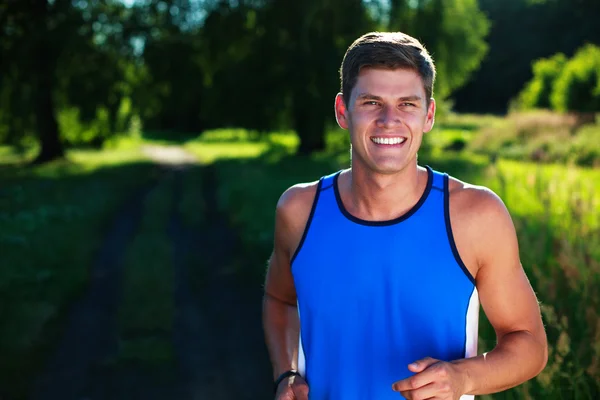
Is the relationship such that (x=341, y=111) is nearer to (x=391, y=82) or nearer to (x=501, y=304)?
(x=391, y=82)

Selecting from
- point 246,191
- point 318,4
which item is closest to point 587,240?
point 246,191

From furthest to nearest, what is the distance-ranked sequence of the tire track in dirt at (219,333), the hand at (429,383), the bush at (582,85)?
the bush at (582,85)
the tire track in dirt at (219,333)
the hand at (429,383)

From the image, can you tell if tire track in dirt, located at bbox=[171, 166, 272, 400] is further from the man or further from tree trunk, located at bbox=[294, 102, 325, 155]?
tree trunk, located at bbox=[294, 102, 325, 155]

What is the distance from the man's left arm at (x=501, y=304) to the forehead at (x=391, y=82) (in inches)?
13.9

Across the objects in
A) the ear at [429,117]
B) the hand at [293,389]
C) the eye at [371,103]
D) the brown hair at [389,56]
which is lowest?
the hand at [293,389]

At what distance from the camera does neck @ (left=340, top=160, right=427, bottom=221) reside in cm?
220

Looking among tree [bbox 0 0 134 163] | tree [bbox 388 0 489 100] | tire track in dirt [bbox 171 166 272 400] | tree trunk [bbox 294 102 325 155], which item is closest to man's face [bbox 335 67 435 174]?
tire track in dirt [bbox 171 166 272 400]

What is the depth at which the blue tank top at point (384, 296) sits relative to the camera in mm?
2113

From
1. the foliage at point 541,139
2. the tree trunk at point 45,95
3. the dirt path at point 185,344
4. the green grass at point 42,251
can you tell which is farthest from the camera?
the tree trunk at point 45,95

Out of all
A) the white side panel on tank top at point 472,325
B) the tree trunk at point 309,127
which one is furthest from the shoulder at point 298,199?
the tree trunk at point 309,127

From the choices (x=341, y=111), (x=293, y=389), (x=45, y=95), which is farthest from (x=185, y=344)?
(x=45, y=95)

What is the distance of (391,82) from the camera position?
2143 millimetres

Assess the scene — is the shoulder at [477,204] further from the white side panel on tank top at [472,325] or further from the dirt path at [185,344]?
the dirt path at [185,344]

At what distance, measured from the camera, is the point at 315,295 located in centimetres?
223
